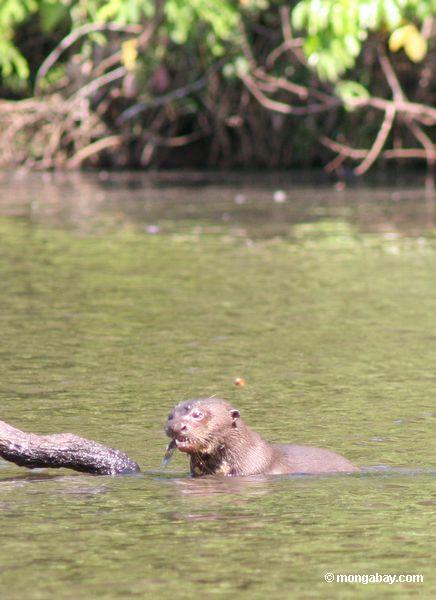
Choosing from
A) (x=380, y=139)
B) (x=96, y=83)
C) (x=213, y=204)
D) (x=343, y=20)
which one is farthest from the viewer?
(x=96, y=83)

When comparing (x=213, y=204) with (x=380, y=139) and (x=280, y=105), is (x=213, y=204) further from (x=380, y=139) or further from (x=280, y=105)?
(x=280, y=105)

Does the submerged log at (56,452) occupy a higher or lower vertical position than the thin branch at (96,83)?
lower

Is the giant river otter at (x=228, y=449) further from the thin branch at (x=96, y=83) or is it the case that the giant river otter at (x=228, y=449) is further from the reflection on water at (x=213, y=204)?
the thin branch at (x=96, y=83)

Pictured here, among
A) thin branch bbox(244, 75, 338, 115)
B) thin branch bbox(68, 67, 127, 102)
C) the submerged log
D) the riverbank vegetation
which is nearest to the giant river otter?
the submerged log

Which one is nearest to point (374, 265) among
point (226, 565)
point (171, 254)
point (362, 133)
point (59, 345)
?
point (171, 254)

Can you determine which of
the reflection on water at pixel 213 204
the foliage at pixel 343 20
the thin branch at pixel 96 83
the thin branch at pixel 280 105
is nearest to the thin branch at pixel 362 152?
the thin branch at pixel 280 105

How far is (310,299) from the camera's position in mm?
9445

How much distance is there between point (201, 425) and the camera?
534 cm

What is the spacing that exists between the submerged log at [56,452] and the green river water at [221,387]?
60 mm

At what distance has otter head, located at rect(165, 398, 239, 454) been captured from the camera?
17.3 ft

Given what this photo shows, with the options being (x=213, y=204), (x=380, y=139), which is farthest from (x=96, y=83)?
(x=213, y=204)

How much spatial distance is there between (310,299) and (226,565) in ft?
17.8

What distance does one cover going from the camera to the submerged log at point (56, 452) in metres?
5.16

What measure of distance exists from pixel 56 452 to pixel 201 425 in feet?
1.61
